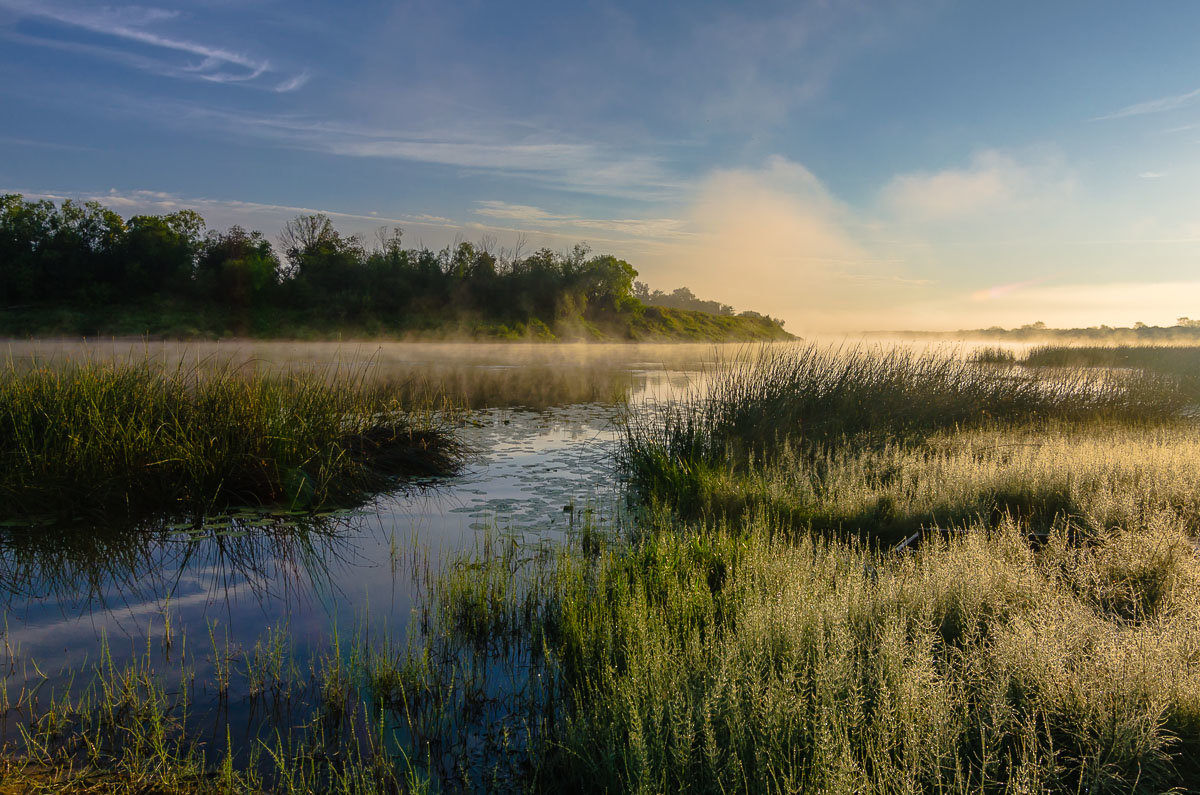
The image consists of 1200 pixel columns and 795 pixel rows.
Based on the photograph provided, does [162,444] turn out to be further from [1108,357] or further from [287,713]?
[1108,357]

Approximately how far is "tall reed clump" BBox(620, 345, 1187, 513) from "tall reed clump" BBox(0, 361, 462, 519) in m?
4.32

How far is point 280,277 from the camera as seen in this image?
52.9 m

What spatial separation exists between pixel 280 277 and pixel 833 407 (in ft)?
172

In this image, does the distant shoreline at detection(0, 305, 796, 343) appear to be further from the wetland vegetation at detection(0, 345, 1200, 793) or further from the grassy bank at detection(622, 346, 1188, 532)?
the wetland vegetation at detection(0, 345, 1200, 793)

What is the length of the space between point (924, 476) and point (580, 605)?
17.1ft

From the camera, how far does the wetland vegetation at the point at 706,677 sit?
8.78ft

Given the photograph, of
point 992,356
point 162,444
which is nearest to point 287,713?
point 162,444

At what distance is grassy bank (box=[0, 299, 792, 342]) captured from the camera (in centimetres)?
4312

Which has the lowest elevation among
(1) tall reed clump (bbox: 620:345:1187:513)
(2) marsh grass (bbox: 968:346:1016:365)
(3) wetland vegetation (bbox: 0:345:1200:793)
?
(3) wetland vegetation (bbox: 0:345:1200:793)

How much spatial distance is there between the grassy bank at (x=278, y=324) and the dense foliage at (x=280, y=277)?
223 millimetres

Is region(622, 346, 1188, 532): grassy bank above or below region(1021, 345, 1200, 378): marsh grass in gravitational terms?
below

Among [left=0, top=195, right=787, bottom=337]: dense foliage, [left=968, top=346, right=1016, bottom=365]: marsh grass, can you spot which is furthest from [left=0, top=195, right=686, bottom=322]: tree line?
[left=968, top=346, right=1016, bottom=365]: marsh grass

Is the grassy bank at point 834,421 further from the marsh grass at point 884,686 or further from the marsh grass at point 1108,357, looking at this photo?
the marsh grass at point 1108,357

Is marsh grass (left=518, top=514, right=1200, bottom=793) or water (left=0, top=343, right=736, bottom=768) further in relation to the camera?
water (left=0, top=343, right=736, bottom=768)
